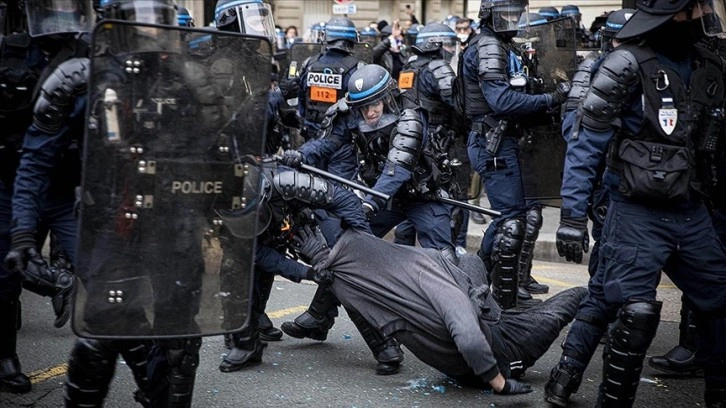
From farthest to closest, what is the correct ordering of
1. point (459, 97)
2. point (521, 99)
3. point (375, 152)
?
point (459, 97) → point (521, 99) → point (375, 152)

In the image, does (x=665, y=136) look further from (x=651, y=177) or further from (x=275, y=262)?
(x=275, y=262)

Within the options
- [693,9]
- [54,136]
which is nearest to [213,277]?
[54,136]

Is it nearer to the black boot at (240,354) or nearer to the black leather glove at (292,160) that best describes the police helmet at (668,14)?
the black leather glove at (292,160)

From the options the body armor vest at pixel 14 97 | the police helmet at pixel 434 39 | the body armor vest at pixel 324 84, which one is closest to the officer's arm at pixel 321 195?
the body armor vest at pixel 14 97

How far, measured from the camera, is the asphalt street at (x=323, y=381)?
502 cm

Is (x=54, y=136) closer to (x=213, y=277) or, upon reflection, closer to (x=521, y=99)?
(x=213, y=277)

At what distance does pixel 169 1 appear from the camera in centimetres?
387

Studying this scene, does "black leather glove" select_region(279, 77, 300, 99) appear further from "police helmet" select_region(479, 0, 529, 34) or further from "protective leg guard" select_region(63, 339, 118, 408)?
"protective leg guard" select_region(63, 339, 118, 408)

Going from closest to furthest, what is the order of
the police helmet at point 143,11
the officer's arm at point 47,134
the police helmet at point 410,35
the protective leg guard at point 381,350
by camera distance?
the police helmet at point 143,11 → the officer's arm at point 47,134 → the protective leg guard at point 381,350 → the police helmet at point 410,35

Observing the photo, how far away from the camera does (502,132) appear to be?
22.3 ft

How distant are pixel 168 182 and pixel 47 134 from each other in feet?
2.57

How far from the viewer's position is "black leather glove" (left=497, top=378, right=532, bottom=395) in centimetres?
499

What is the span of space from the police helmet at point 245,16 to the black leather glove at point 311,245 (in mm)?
1275

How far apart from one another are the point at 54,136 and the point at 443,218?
277 centimetres
